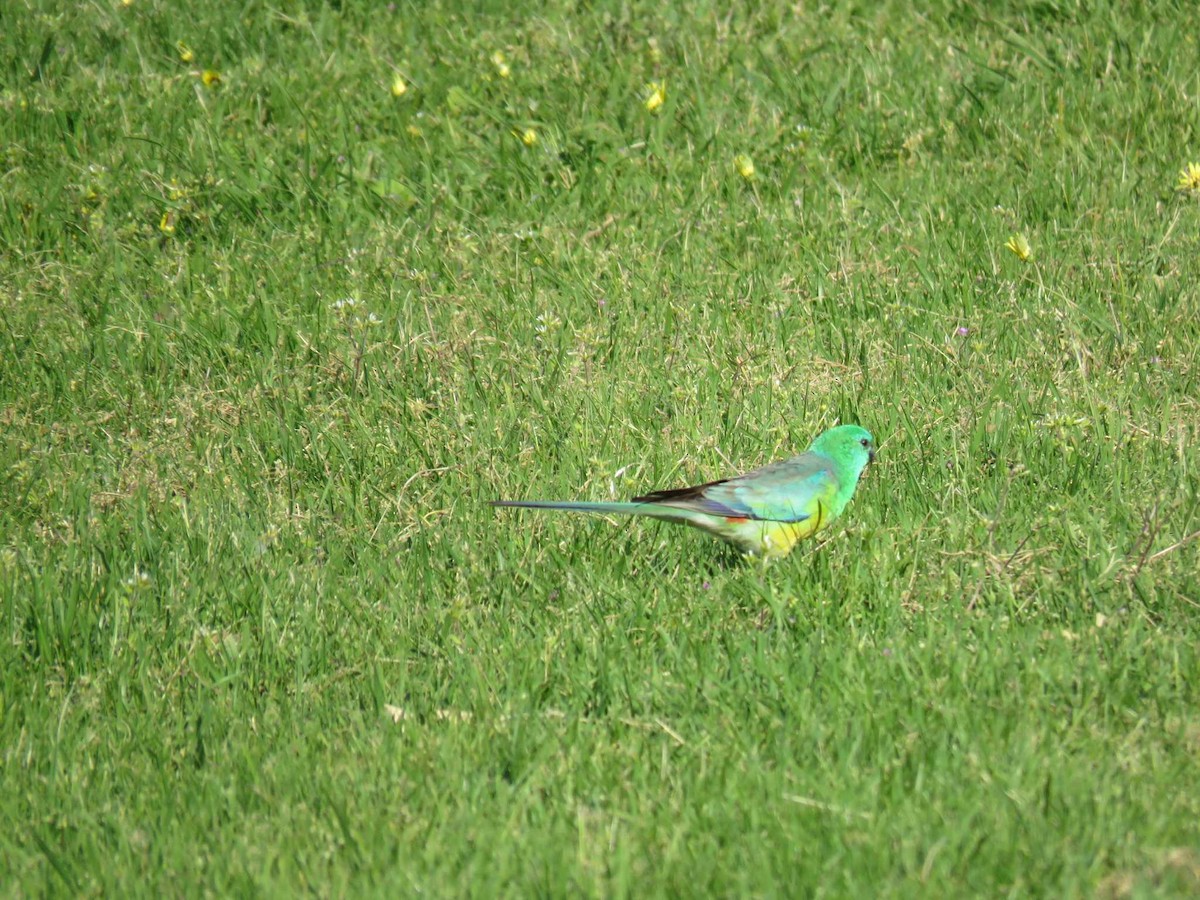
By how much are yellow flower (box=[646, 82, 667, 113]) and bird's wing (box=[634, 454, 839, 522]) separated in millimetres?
3004

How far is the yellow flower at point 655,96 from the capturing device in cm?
696

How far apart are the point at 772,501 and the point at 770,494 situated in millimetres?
28

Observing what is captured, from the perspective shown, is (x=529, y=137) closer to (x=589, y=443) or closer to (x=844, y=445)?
(x=589, y=443)

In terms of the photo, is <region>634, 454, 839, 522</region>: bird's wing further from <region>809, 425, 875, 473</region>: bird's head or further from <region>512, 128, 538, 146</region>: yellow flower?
<region>512, 128, 538, 146</region>: yellow flower

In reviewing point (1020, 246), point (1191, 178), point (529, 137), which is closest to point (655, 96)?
point (529, 137)

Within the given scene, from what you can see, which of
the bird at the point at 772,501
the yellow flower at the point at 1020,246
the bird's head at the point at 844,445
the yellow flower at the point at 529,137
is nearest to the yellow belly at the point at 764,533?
the bird at the point at 772,501

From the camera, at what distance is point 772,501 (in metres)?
4.28

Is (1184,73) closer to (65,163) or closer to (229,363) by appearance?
(229,363)

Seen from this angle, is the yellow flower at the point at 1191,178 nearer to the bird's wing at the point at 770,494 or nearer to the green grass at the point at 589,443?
the green grass at the point at 589,443

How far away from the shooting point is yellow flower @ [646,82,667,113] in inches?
274

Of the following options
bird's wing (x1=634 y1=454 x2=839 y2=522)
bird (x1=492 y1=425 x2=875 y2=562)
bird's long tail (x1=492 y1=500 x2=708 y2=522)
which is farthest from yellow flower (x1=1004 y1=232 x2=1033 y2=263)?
bird's long tail (x1=492 y1=500 x2=708 y2=522)

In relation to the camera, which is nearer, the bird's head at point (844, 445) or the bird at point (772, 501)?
the bird at point (772, 501)

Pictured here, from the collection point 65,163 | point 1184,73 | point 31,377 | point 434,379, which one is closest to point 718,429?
point 434,379

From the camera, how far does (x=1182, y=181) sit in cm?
579
